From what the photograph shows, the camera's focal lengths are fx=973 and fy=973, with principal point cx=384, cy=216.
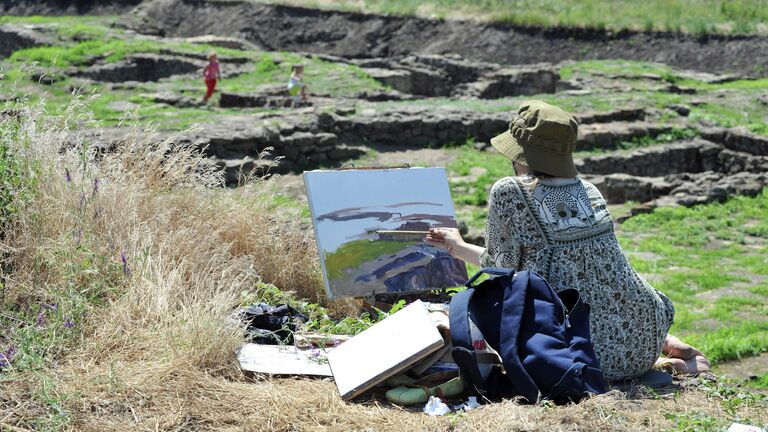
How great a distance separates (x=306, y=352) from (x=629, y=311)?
1739mm

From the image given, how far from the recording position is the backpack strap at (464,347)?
4.63m

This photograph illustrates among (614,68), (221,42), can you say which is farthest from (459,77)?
(221,42)

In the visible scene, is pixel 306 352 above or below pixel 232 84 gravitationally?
above

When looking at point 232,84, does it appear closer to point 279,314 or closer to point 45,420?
point 279,314

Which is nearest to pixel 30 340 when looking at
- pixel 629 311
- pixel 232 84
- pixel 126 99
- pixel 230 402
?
pixel 230 402

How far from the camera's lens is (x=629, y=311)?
4973 millimetres

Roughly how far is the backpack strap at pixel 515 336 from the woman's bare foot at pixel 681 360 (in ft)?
4.05

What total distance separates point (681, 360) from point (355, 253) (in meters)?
2.13

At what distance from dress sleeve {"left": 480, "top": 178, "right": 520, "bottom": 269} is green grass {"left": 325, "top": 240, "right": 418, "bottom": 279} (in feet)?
4.65

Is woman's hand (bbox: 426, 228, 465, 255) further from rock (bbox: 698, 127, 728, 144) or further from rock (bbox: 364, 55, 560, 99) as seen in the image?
rock (bbox: 364, 55, 560, 99)

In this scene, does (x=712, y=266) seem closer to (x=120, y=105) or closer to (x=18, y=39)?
(x=120, y=105)

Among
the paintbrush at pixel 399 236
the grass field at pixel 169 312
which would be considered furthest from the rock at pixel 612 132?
the paintbrush at pixel 399 236

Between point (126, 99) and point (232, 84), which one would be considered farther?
point (232, 84)

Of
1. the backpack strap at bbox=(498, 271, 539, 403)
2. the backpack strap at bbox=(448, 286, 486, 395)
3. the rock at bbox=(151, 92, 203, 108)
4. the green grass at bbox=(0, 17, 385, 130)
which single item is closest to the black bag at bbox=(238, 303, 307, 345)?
the backpack strap at bbox=(448, 286, 486, 395)
